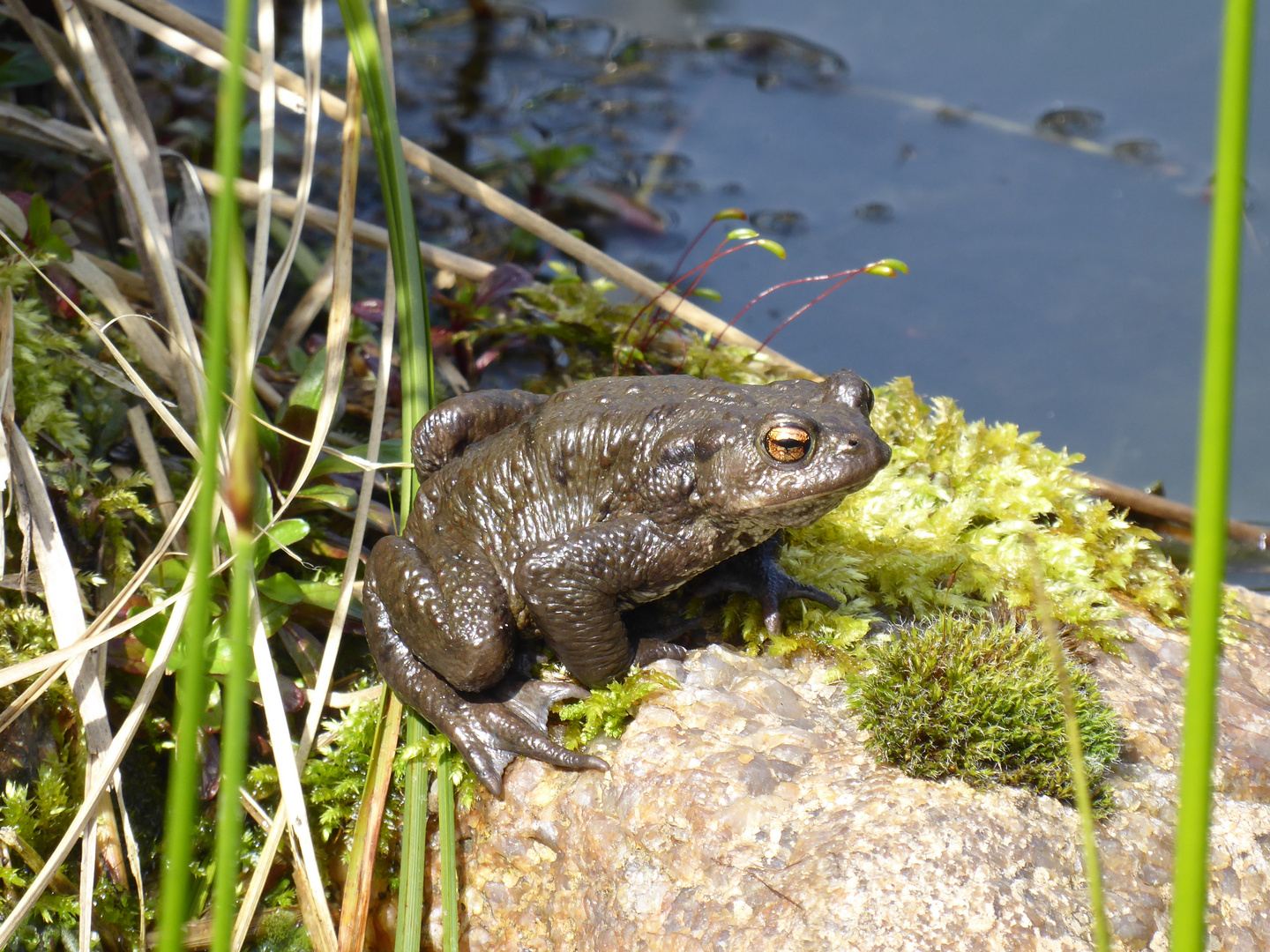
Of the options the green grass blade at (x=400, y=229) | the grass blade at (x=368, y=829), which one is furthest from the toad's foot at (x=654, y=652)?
the green grass blade at (x=400, y=229)

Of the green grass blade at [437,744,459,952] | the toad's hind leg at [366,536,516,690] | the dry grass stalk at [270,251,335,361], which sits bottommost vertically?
the green grass blade at [437,744,459,952]

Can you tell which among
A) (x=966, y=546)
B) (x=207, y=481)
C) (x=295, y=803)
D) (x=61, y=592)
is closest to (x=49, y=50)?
(x=61, y=592)

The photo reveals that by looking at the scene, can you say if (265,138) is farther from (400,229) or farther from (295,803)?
(295,803)

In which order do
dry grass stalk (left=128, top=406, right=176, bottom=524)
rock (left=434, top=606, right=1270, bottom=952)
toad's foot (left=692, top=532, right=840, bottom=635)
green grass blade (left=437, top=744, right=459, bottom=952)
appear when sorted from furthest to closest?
dry grass stalk (left=128, top=406, right=176, bottom=524)
toad's foot (left=692, top=532, right=840, bottom=635)
green grass blade (left=437, top=744, right=459, bottom=952)
rock (left=434, top=606, right=1270, bottom=952)

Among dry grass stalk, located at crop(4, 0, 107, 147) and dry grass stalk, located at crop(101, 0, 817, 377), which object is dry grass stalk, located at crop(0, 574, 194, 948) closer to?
dry grass stalk, located at crop(101, 0, 817, 377)

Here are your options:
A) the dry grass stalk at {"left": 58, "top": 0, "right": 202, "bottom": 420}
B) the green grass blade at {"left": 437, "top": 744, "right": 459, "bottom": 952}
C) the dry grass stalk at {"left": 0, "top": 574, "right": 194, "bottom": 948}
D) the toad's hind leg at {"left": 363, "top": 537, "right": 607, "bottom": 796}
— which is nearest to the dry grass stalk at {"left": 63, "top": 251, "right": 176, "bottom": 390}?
the dry grass stalk at {"left": 58, "top": 0, "right": 202, "bottom": 420}

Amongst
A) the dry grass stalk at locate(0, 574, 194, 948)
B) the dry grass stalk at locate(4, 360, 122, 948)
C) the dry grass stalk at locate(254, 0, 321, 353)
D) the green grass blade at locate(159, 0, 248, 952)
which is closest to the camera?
the green grass blade at locate(159, 0, 248, 952)

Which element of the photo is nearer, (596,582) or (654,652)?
(596,582)
